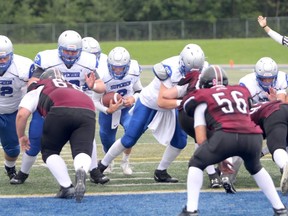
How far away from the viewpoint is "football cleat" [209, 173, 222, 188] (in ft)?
23.8

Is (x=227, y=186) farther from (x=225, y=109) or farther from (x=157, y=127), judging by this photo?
(x=225, y=109)

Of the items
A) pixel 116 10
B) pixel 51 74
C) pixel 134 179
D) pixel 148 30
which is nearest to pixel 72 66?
pixel 51 74

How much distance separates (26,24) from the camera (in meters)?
37.7

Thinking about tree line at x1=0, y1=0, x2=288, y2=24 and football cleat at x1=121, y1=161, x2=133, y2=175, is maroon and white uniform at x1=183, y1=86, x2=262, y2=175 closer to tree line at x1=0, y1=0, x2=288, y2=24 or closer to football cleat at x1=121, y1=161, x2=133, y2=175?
football cleat at x1=121, y1=161, x2=133, y2=175

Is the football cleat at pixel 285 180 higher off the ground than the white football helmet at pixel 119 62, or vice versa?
the white football helmet at pixel 119 62

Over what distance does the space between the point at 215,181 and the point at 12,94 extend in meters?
2.19

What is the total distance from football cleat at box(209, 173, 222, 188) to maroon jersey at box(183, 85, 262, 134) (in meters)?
1.49

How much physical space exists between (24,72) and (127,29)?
31049 mm

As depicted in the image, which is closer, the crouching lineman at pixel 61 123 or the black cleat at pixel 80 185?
the black cleat at pixel 80 185

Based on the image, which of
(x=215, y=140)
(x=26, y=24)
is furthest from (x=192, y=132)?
(x=26, y=24)

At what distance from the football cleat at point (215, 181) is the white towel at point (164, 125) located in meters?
0.63

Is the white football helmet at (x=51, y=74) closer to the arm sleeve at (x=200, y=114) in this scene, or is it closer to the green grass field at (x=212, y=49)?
the arm sleeve at (x=200, y=114)

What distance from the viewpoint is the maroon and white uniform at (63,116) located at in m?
6.49

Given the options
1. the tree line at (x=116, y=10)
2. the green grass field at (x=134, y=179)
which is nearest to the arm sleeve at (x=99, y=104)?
the green grass field at (x=134, y=179)
